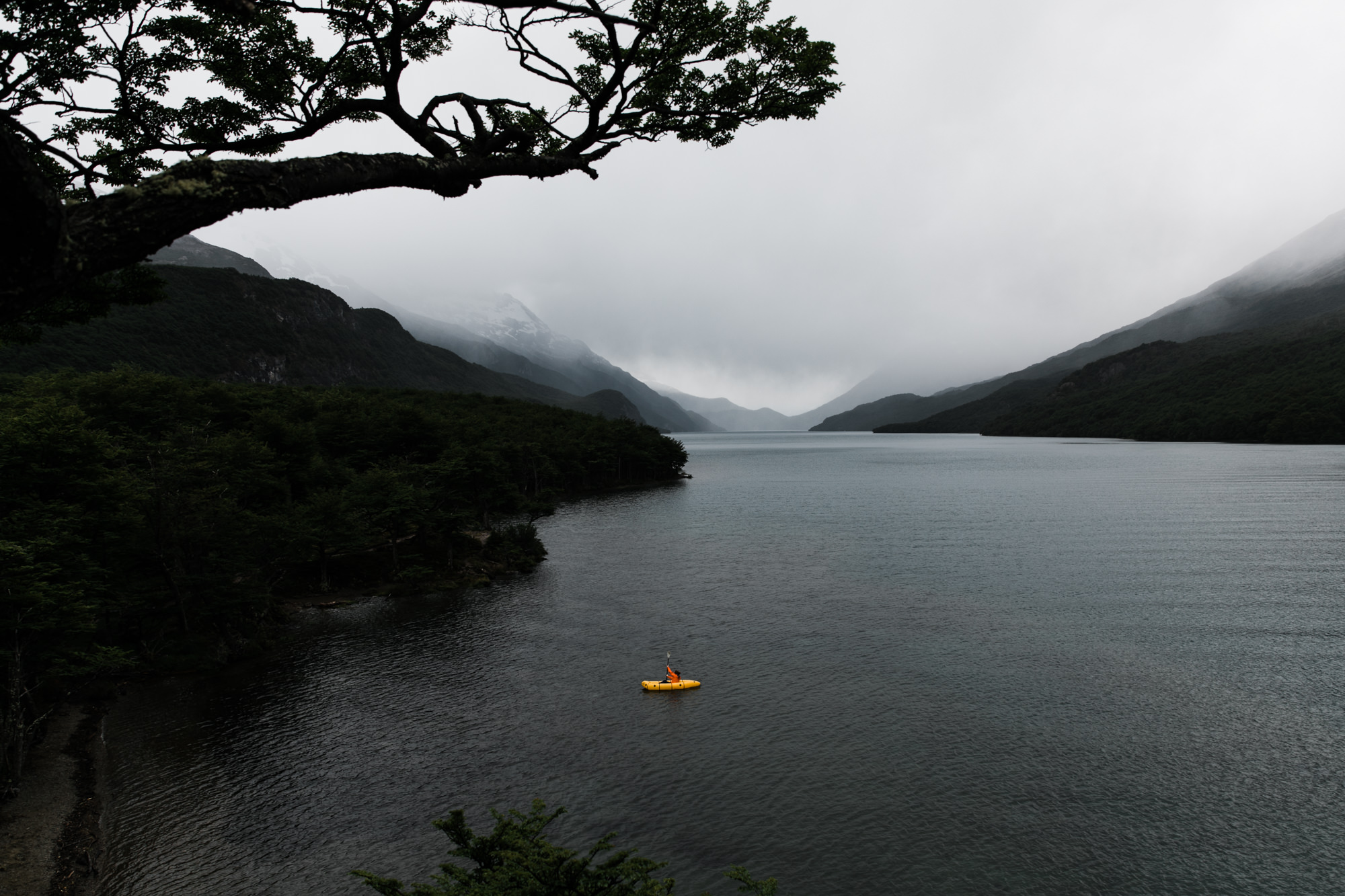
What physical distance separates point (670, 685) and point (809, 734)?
8.69 m

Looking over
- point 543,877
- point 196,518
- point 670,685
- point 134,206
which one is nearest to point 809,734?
point 670,685

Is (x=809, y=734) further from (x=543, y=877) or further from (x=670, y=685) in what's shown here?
(x=543, y=877)

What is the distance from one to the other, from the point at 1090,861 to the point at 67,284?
31.4 meters

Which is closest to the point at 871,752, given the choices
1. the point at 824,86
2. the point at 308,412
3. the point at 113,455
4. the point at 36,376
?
the point at 824,86

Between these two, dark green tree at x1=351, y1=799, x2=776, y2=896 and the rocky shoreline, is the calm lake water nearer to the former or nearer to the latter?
the rocky shoreline

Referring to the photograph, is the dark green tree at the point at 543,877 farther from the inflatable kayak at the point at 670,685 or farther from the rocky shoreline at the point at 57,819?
the inflatable kayak at the point at 670,685

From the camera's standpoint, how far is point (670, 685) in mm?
38781

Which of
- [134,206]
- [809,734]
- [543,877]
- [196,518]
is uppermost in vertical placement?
[134,206]

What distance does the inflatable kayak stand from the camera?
127 ft

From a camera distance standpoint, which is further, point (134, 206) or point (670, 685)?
point (670, 685)

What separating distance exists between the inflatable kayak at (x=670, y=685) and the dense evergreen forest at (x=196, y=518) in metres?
27.1

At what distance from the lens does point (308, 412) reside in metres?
100

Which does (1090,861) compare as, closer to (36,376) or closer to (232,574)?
(232,574)

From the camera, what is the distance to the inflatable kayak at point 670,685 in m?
38.8
